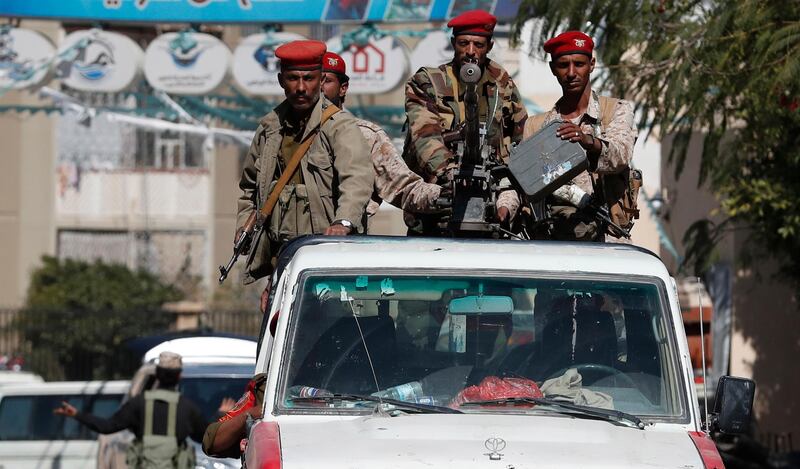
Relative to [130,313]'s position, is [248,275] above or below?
above

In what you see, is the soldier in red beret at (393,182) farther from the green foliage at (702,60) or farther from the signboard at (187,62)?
the signboard at (187,62)

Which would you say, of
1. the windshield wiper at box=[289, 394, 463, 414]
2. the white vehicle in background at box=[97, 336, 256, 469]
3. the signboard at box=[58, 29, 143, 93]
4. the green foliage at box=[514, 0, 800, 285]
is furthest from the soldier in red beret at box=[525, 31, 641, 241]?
the signboard at box=[58, 29, 143, 93]

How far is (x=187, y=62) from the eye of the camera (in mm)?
18062

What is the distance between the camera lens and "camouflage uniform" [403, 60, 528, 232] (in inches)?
294

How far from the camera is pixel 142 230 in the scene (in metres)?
37.2

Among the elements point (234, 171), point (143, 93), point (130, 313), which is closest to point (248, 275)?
point (143, 93)

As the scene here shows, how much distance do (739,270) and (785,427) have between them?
207cm

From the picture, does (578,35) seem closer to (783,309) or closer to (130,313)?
(783,309)

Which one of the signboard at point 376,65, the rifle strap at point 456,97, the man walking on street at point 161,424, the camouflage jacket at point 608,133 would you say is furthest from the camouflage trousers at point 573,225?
the signboard at point 376,65

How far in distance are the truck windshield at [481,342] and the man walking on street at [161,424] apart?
212 inches

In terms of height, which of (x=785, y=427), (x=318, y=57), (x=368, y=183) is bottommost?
(x=785, y=427)

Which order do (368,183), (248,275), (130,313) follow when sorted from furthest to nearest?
(130,313) < (248,275) < (368,183)

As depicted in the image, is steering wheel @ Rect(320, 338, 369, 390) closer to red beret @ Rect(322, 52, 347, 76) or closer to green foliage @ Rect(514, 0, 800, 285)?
red beret @ Rect(322, 52, 347, 76)

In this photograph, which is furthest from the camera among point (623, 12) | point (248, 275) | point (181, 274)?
point (181, 274)
